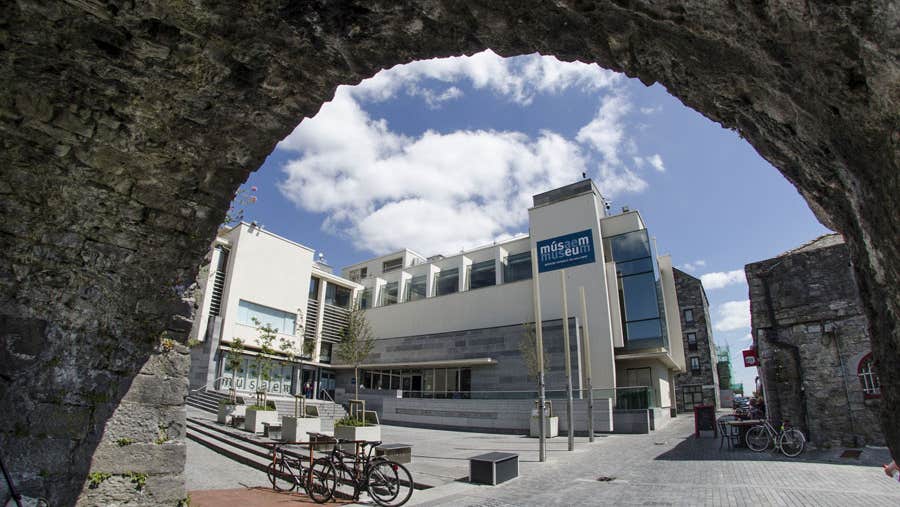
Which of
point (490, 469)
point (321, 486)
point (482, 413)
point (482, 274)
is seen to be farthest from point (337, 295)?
point (321, 486)

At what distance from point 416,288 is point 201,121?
114 feet

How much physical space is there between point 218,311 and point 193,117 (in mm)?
27789

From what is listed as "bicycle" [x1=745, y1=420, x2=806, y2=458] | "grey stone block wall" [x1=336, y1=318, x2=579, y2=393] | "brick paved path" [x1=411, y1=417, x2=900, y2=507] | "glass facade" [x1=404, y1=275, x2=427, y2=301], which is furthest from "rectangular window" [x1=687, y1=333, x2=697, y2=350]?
"brick paved path" [x1=411, y1=417, x2=900, y2=507]

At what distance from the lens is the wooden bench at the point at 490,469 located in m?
8.70

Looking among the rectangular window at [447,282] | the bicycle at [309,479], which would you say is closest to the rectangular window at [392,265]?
the rectangular window at [447,282]

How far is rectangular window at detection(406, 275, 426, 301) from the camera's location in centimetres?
3772

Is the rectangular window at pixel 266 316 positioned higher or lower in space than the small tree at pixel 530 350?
higher

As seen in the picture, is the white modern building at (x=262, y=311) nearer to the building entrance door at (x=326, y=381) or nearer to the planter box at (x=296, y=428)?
the building entrance door at (x=326, y=381)

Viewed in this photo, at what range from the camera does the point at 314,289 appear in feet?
119

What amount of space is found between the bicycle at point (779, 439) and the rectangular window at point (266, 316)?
81.9 feet

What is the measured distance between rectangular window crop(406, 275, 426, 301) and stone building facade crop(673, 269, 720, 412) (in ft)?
Result: 105

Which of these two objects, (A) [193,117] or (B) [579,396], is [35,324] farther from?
(B) [579,396]

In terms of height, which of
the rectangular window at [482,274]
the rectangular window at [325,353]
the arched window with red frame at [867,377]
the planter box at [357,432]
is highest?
the rectangular window at [482,274]

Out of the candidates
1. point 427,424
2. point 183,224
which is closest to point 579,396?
point 427,424
